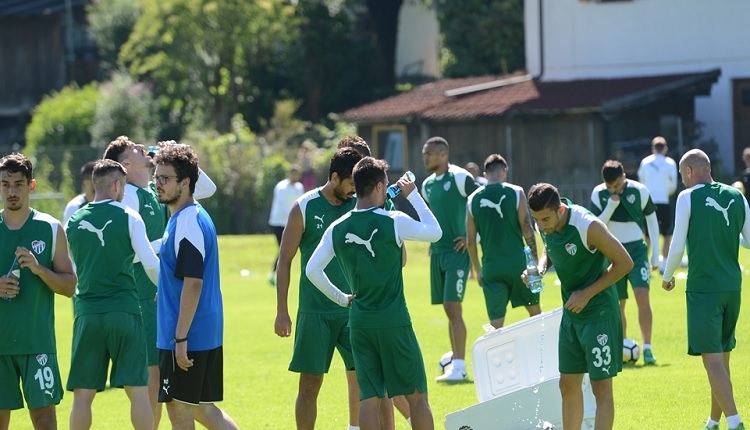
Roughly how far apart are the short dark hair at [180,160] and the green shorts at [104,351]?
1.30m

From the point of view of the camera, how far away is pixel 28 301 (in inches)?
341

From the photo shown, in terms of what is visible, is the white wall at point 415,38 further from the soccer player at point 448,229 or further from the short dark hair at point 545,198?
the short dark hair at point 545,198

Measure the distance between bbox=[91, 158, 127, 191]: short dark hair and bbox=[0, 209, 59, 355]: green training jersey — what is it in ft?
1.59

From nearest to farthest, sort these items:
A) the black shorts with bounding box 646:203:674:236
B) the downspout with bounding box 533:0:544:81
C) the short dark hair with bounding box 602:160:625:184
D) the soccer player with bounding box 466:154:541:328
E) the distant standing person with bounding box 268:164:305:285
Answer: the soccer player with bounding box 466:154:541:328 < the short dark hair with bounding box 602:160:625:184 < the black shorts with bounding box 646:203:674:236 < the distant standing person with bounding box 268:164:305:285 < the downspout with bounding box 533:0:544:81

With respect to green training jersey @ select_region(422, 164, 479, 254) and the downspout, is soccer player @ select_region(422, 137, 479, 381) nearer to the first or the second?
green training jersey @ select_region(422, 164, 479, 254)

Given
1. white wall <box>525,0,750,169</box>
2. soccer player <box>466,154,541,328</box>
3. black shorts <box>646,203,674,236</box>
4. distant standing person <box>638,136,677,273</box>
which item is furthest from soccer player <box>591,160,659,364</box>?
white wall <box>525,0,750,169</box>

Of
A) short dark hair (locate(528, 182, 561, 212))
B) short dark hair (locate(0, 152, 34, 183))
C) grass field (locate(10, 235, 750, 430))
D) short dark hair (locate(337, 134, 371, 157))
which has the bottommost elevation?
grass field (locate(10, 235, 750, 430))

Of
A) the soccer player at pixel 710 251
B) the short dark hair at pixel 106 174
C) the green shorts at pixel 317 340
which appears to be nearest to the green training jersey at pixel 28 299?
the short dark hair at pixel 106 174

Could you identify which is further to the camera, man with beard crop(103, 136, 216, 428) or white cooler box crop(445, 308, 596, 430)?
man with beard crop(103, 136, 216, 428)

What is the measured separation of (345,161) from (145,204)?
1.99m

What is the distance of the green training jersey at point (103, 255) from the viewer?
8.93m

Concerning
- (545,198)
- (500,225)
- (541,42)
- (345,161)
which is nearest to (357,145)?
(345,161)

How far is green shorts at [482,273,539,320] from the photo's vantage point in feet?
42.1

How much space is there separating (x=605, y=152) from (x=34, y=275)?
27617mm
